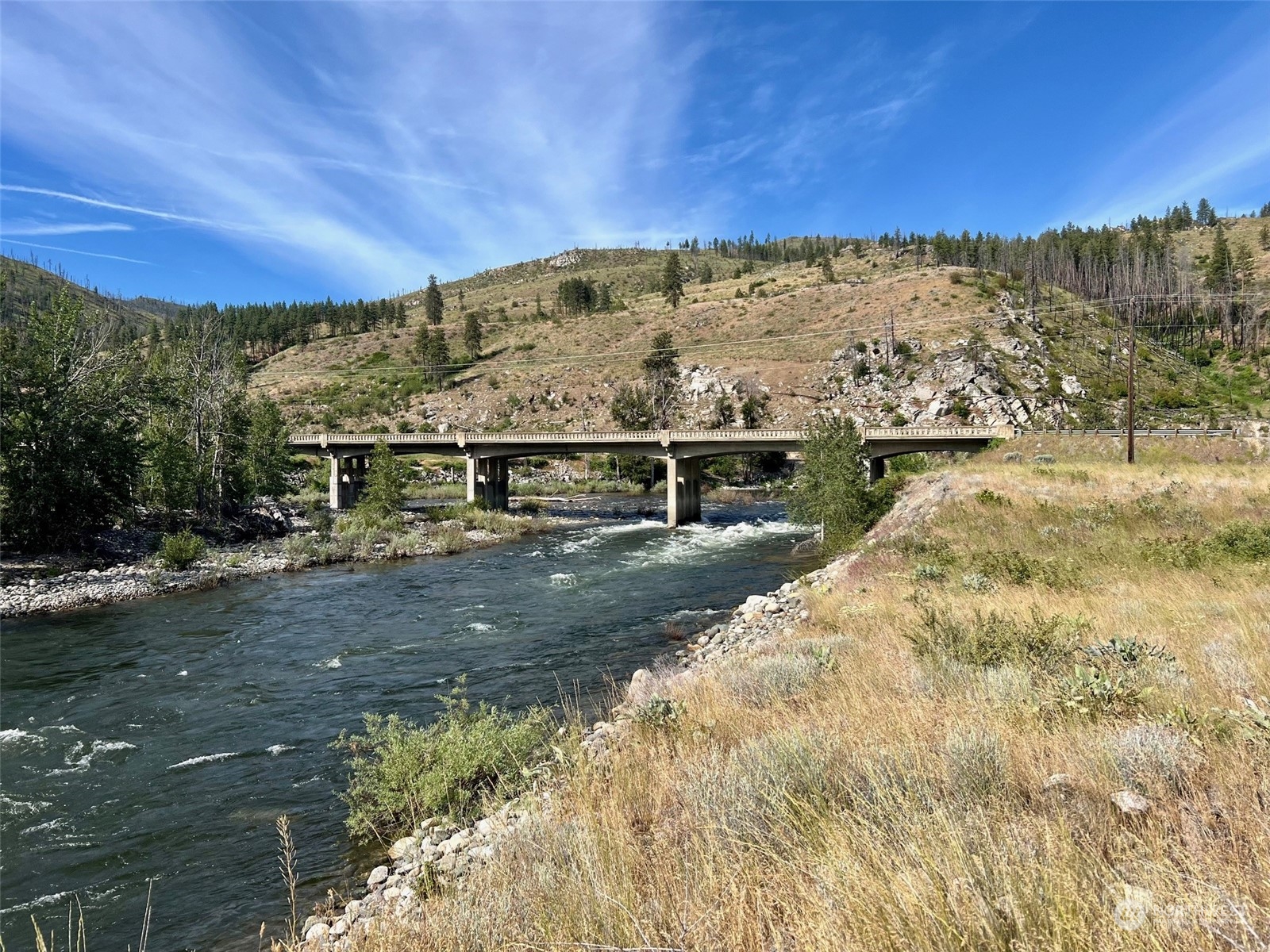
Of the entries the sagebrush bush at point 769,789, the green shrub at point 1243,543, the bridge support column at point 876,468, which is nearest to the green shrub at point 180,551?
the sagebrush bush at point 769,789

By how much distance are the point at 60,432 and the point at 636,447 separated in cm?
3610

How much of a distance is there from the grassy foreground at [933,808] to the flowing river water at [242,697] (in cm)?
474

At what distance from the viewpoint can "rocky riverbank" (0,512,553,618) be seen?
75.4ft

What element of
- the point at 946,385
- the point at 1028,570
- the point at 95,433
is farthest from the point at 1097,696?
the point at 946,385

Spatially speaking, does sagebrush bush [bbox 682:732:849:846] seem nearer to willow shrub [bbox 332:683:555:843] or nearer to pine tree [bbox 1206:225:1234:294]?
willow shrub [bbox 332:683:555:843]

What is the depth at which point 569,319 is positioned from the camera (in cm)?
13500

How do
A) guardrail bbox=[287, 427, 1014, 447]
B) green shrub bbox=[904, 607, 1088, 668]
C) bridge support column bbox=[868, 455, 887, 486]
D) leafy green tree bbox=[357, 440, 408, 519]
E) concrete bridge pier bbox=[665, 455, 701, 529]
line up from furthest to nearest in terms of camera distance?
concrete bridge pier bbox=[665, 455, 701, 529]
bridge support column bbox=[868, 455, 887, 486]
guardrail bbox=[287, 427, 1014, 447]
leafy green tree bbox=[357, 440, 408, 519]
green shrub bbox=[904, 607, 1088, 668]

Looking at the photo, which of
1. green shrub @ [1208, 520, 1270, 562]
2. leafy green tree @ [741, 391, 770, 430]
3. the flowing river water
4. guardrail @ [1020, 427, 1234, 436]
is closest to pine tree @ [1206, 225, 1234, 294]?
leafy green tree @ [741, 391, 770, 430]

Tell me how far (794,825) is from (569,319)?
446 feet

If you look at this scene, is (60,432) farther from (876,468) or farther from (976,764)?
(876,468)

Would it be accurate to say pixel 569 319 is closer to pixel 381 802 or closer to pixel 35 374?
pixel 35 374

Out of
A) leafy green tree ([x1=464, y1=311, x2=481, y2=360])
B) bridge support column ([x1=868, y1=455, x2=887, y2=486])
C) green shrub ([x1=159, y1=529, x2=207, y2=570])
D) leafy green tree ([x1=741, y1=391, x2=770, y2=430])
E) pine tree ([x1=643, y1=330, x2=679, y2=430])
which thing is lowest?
green shrub ([x1=159, y1=529, x2=207, y2=570])

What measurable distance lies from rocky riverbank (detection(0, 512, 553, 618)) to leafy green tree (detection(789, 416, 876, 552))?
1886 centimetres

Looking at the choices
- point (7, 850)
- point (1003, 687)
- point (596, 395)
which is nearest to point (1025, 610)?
point (1003, 687)
